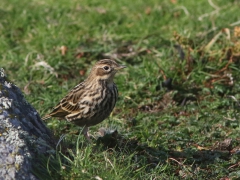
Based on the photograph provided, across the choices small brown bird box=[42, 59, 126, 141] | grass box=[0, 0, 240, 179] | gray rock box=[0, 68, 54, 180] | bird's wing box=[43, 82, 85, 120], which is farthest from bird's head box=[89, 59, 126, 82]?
gray rock box=[0, 68, 54, 180]

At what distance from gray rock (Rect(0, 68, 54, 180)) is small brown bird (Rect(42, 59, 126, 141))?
1.26m

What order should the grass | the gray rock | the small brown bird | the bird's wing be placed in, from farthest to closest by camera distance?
1. the bird's wing
2. the small brown bird
3. the grass
4. the gray rock

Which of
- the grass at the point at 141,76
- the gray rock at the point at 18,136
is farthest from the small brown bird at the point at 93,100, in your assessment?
the gray rock at the point at 18,136

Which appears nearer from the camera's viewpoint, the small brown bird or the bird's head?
the small brown bird

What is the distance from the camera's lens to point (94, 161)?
5.55m

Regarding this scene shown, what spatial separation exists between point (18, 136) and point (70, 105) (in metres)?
2.27

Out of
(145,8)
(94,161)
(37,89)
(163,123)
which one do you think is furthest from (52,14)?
(94,161)

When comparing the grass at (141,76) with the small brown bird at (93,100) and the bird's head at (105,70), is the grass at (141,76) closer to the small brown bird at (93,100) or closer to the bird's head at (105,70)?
the small brown bird at (93,100)

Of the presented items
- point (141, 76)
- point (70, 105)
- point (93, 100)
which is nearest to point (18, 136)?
point (93, 100)

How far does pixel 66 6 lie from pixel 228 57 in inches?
152

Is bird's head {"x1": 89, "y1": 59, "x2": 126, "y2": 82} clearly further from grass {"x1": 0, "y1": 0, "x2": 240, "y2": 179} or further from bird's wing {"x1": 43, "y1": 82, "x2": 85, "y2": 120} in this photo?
grass {"x1": 0, "y1": 0, "x2": 240, "y2": 179}

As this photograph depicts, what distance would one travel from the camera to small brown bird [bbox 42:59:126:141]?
7066mm

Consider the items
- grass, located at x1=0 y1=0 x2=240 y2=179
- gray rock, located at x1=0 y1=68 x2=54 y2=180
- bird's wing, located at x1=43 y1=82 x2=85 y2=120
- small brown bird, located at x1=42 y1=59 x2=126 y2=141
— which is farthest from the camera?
bird's wing, located at x1=43 y1=82 x2=85 y2=120

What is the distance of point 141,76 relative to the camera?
891 cm
